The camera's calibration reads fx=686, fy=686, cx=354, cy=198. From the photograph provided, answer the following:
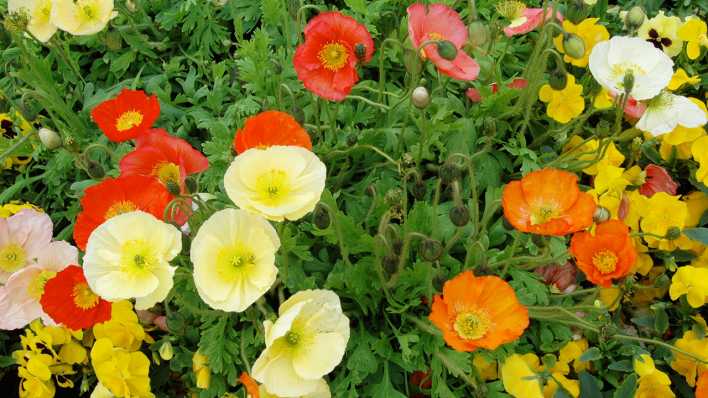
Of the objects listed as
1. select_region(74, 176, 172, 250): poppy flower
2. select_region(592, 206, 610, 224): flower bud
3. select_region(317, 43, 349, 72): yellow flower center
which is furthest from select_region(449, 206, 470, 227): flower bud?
select_region(74, 176, 172, 250): poppy flower

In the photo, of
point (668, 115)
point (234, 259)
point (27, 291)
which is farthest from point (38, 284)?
point (668, 115)

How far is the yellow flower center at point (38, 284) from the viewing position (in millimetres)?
1388

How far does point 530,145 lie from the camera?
172cm

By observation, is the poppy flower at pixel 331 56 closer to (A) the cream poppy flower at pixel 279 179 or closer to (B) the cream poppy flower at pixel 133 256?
(A) the cream poppy flower at pixel 279 179

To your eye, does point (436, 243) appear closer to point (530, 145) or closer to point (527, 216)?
point (527, 216)

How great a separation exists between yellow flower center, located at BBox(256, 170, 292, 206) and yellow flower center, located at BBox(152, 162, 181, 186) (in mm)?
228

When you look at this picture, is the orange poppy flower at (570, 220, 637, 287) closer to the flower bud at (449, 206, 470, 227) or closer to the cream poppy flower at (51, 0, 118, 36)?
the flower bud at (449, 206, 470, 227)

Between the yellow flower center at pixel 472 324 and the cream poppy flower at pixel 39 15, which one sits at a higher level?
the cream poppy flower at pixel 39 15

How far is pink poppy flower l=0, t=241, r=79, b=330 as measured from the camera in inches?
54.4

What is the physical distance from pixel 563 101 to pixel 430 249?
629mm

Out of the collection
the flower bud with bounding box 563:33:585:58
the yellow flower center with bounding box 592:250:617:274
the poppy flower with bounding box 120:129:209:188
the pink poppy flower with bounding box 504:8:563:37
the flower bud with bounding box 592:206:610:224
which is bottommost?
the flower bud with bounding box 592:206:610:224

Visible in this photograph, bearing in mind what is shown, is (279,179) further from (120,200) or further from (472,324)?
(472,324)

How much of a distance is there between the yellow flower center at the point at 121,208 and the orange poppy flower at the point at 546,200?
0.64 metres

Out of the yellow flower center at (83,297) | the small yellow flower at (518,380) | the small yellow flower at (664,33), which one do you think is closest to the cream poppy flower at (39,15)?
the yellow flower center at (83,297)
